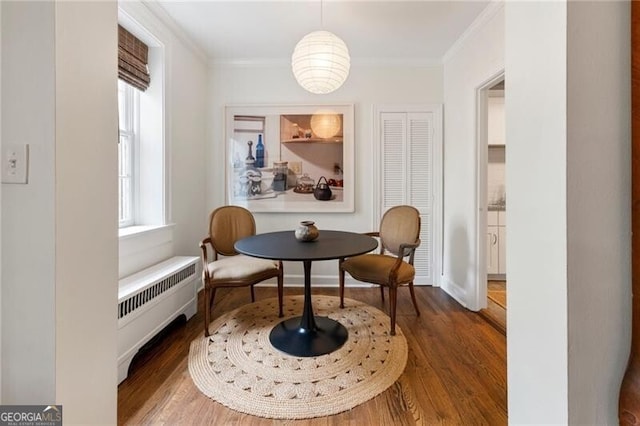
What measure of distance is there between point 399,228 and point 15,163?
2541 mm

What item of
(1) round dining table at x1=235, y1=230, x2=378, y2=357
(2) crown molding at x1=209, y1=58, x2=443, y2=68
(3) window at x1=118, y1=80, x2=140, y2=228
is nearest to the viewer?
(1) round dining table at x1=235, y1=230, x2=378, y2=357

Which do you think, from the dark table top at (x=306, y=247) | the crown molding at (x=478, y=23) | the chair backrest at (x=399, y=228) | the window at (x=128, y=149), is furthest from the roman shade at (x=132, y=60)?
the crown molding at (x=478, y=23)

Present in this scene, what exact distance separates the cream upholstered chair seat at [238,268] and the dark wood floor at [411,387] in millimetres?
498

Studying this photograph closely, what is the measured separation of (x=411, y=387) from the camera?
1.62m

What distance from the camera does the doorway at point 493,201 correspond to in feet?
8.54

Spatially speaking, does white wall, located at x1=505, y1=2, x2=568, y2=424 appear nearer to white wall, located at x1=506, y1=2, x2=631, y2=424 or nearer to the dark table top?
white wall, located at x1=506, y1=2, x2=631, y2=424

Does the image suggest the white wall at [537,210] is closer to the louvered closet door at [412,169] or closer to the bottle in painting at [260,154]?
the louvered closet door at [412,169]

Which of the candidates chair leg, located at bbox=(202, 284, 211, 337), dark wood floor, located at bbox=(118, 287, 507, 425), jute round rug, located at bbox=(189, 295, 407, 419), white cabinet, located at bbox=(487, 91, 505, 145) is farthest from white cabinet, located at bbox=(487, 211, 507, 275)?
chair leg, located at bbox=(202, 284, 211, 337)

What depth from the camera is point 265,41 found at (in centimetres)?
288

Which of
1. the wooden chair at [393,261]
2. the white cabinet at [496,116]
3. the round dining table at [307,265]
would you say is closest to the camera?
the round dining table at [307,265]

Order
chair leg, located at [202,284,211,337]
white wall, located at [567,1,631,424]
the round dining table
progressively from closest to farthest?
1. white wall, located at [567,1,631,424]
2. the round dining table
3. chair leg, located at [202,284,211,337]

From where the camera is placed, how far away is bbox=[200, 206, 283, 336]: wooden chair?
7.07ft

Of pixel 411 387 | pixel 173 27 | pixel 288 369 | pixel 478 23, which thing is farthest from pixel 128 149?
pixel 478 23

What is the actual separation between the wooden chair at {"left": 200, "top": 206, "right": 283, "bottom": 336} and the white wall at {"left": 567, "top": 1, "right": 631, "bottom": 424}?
6.36 ft
